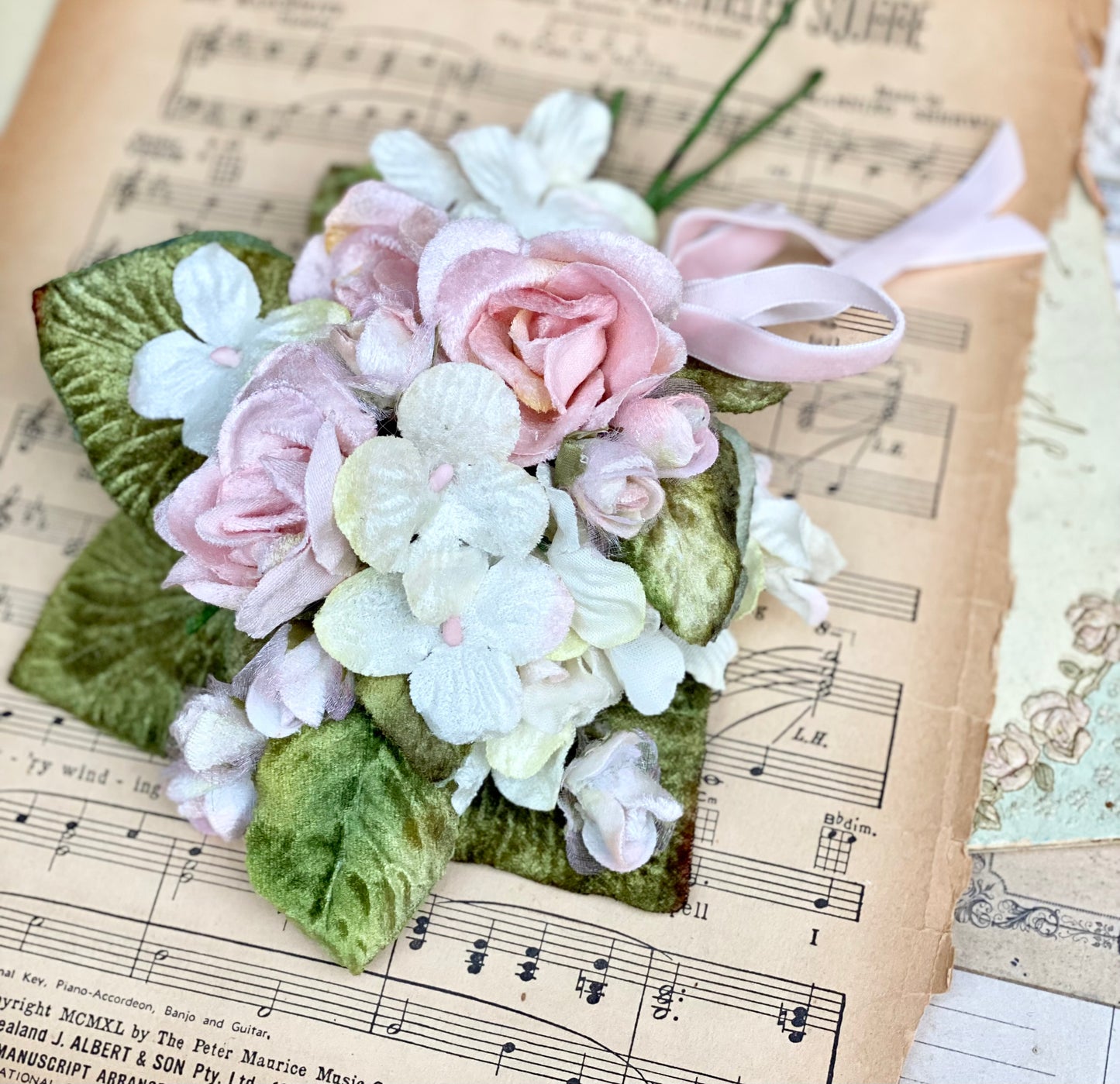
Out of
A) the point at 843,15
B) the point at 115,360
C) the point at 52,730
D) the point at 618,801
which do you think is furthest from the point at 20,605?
the point at 843,15

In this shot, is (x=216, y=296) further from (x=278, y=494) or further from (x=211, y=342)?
(x=278, y=494)

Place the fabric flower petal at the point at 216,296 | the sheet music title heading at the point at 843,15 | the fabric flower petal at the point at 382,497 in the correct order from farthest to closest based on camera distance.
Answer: the sheet music title heading at the point at 843,15, the fabric flower petal at the point at 216,296, the fabric flower petal at the point at 382,497

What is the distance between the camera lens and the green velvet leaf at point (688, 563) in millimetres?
495

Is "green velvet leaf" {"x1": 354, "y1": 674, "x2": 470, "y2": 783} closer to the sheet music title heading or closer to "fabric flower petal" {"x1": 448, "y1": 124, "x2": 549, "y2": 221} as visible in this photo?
"fabric flower petal" {"x1": 448, "y1": 124, "x2": 549, "y2": 221}

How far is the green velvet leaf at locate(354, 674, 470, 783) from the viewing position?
1.65ft

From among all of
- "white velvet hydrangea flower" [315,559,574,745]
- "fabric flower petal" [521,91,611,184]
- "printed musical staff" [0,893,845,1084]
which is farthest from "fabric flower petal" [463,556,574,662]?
"fabric flower petal" [521,91,611,184]

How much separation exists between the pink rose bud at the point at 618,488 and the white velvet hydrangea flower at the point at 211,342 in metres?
0.15

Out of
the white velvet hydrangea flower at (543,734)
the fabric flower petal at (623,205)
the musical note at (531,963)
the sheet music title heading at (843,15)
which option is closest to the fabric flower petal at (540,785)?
the white velvet hydrangea flower at (543,734)

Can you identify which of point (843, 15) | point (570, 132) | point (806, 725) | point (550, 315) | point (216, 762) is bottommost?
point (216, 762)

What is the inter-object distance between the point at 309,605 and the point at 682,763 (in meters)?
0.22

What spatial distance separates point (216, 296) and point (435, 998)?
1.32ft

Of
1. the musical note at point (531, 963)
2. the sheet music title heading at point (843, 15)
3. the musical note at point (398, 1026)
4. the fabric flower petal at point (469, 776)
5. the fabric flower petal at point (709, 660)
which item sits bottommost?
the musical note at point (398, 1026)

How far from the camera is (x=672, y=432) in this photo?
1.59 ft

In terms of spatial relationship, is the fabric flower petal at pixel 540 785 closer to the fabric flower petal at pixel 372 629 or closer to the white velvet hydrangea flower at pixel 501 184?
the fabric flower petal at pixel 372 629
